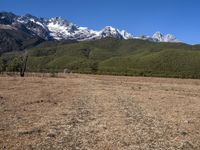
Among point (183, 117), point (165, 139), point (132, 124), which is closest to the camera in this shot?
point (165, 139)

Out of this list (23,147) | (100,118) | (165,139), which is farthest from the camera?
(100,118)

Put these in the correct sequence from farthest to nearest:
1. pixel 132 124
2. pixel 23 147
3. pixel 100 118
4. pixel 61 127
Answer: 1. pixel 100 118
2. pixel 132 124
3. pixel 61 127
4. pixel 23 147

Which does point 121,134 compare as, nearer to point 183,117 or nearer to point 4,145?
point 4,145

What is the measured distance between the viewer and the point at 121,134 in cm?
1955

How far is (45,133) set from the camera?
18750mm

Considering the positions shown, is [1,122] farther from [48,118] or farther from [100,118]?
[100,118]

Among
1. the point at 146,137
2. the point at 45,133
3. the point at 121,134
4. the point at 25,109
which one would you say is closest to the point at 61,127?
the point at 45,133

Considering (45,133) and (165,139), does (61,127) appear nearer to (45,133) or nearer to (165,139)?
(45,133)

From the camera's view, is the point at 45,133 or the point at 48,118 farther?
the point at 48,118

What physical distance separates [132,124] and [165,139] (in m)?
4.33

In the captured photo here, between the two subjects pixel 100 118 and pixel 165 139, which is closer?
pixel 165 139

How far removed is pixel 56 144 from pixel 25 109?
12197mm

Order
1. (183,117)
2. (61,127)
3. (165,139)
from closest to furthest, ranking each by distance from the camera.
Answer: (165,139)
(61,127)
(183,117)

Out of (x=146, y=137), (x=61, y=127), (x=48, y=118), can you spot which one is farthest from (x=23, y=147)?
(x=48, y=118)
